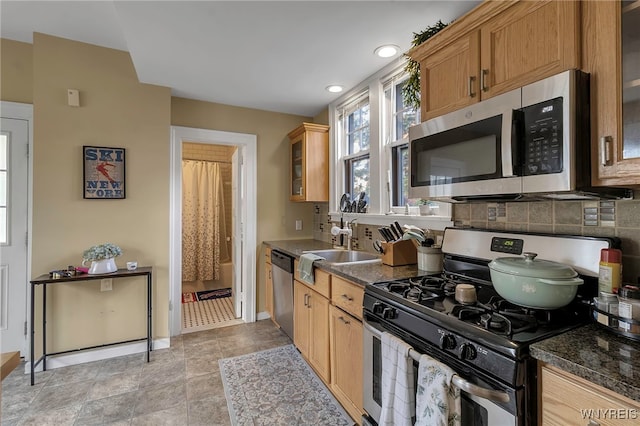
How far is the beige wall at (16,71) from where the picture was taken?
2617 mm

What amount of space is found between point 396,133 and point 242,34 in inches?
53.9

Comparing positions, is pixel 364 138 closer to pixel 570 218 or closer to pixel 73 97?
pixel 570 218

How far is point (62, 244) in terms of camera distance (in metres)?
2.57

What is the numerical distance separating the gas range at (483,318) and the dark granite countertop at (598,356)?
0.14 feet

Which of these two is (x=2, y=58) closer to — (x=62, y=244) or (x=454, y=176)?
(x=62, y=244)

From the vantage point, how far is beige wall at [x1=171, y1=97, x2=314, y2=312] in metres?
3.43

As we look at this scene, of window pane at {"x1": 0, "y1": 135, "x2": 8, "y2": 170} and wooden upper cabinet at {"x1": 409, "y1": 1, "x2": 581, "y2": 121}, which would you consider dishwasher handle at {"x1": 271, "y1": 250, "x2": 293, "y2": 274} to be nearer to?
wooden upper cabinet at {"x1": 409, "y1": 1, "x2": 581, "y2": 121}

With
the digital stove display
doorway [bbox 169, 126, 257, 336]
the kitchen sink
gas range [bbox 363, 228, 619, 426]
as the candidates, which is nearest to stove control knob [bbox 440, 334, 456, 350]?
gas range [bbox 363, 228, 619, 426]

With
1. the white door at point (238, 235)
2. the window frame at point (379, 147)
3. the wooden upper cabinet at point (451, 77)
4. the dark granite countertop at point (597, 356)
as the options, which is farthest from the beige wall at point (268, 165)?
the dark granite countertop at point (597, 356)

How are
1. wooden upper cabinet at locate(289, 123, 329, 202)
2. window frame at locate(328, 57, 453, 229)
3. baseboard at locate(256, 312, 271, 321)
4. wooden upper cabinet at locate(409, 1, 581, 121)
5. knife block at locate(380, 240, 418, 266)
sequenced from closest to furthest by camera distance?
wooden upper cabinet at locate(409, 1, 581, 121) → knife block at locate(380, 240, 418, 266) → window frame at locate(328, 57, 453, 229) → wooden upper cabinet at locate(289, 123, 329, 202) → baseboard at locate(256, 312, 271, 321)

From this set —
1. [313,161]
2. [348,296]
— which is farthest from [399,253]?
[313,161]

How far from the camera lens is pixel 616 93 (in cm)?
101

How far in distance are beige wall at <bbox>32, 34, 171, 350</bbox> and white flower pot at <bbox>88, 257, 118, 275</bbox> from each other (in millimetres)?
227

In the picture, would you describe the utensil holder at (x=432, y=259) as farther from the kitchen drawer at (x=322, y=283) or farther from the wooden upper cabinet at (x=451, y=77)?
the wooden upper cabinet at (x=451, y=77)
